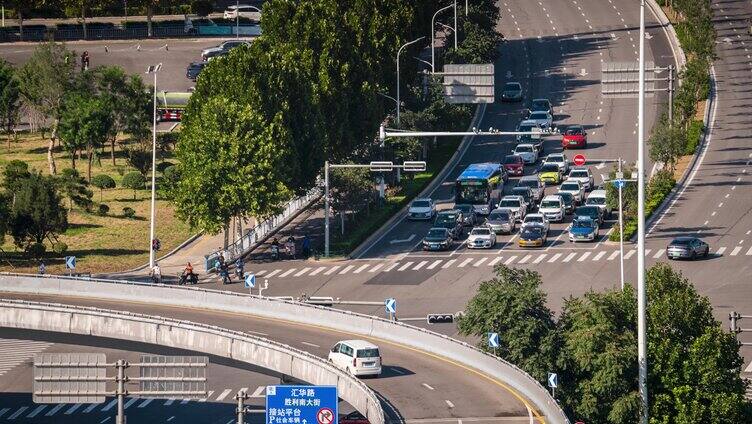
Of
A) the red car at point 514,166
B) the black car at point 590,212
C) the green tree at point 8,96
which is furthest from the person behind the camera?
the green tree at point 8,96

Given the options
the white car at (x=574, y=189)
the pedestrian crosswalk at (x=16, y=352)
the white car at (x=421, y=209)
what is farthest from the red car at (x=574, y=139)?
the pedestrian crosswalk at (x=16, y=352)

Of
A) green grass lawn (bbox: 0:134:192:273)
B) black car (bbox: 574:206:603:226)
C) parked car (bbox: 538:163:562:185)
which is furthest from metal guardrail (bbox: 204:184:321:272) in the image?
black car (bbox: 574:206:603:226)

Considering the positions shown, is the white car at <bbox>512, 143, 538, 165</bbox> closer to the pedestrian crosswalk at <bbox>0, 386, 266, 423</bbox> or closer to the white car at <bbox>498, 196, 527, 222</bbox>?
the white car at <bbox>498, 196, 527, 222</bbox>

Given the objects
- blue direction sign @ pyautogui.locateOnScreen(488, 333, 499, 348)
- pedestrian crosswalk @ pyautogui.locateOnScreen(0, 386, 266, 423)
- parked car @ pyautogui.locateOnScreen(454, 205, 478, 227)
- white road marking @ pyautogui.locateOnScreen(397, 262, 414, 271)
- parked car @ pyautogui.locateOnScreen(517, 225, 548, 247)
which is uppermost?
parked car @ pyautogui.locateOnScreen(454, 205, 478, 227)

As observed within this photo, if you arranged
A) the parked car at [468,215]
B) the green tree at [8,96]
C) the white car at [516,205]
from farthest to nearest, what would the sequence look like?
1. the green tree at [8,96]
2. the parked car at [468,215]
3. the white car at [516,205]

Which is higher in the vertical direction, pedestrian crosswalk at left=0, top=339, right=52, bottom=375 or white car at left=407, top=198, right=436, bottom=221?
white car at left=407, top=198, right=436, bottom=221

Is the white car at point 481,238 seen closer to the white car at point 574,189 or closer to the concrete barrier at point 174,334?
the white car at point 574,189

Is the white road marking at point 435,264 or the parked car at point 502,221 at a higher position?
the parked car at point 502,221
